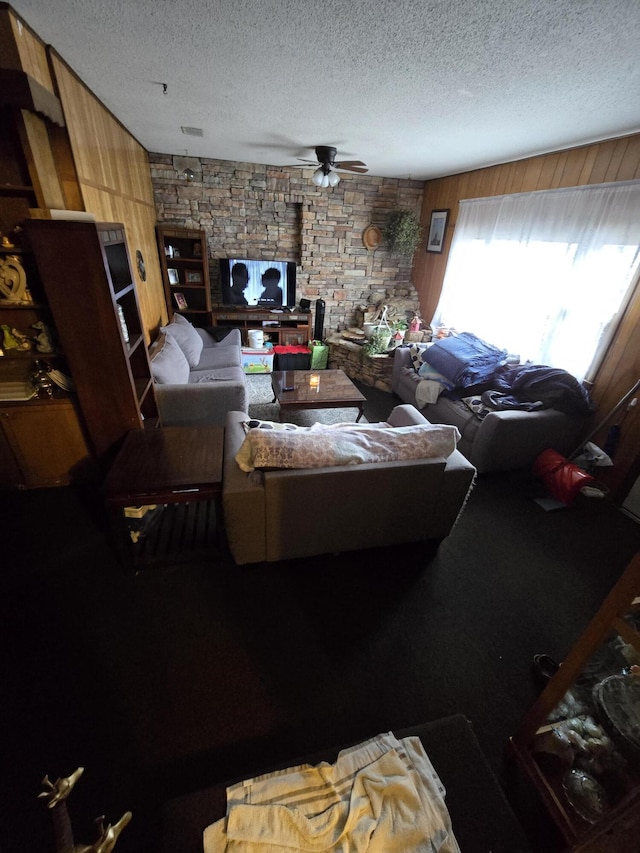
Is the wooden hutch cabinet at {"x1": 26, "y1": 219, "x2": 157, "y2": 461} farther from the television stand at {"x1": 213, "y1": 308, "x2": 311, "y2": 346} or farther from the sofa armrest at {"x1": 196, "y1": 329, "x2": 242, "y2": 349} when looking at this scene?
the television stand at {"x1": 213, "y1": 308, "x2": 311, "y2": 346}

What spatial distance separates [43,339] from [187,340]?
1705 millimetres

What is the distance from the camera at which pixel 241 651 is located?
5.16 ft

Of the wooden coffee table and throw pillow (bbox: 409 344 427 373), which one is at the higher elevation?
throw pillow (bbox: 409 344 427 373)

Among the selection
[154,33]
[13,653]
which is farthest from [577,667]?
[154,33]

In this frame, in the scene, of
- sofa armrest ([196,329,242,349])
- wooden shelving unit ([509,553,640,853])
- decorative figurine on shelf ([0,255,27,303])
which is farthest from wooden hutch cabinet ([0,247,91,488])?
wooden shelving unit ([509,553,640,853])

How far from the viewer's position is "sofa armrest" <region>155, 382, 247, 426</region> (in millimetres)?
2699

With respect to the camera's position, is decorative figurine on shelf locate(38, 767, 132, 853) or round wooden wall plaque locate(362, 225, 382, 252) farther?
round wooden wall plaque locate(362, 225, 382, 252)

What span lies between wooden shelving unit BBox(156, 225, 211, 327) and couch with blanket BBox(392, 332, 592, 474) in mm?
2950

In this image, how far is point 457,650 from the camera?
1631 mm

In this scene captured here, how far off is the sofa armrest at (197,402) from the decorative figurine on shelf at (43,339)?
0.71m

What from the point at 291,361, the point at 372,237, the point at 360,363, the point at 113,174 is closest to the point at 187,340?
the point at 291,361

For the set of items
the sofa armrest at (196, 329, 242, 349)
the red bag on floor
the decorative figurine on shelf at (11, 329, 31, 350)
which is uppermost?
the decorative figurine on shelf at (11, 329, 31, 350)

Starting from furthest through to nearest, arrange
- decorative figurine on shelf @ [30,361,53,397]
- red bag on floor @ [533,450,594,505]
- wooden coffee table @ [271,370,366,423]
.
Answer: wooden coffee table @ [271,370,366,423]
red bag on floor @ [533,450,594,505]
decorative figurine on shelf @ [30,361,53,397]

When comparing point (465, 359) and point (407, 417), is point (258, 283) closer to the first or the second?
point (465, 359)
